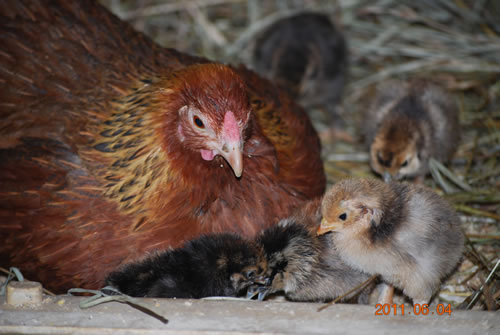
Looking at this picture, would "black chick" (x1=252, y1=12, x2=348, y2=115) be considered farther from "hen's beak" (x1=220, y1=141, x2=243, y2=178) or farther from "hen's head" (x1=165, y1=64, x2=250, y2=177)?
"hen's beak" (x1=220, y1=141, x2=243, y2=178)

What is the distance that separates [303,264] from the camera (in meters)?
2.35

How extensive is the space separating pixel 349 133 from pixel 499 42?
1.33m

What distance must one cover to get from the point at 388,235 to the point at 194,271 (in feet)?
2.73

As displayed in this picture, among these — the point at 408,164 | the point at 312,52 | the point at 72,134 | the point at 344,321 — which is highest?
the point at 312,52

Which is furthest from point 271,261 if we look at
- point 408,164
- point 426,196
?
point 408,164

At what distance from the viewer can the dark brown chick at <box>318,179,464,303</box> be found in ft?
7.52

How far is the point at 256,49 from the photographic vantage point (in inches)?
178

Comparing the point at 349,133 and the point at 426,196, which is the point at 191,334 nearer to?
the point at 426,196

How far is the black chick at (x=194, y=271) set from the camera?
2.20m

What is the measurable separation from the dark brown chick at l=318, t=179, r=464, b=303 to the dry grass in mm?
919

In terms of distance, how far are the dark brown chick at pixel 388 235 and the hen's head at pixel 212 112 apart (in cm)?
52
